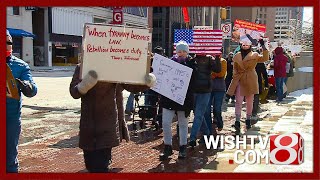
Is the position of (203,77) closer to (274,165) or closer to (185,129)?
(185,129)

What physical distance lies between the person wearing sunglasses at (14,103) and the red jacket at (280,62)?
9.79 metres

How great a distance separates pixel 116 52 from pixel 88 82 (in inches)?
18.5

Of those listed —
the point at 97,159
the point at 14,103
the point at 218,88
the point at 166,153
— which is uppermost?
the point at 14,103

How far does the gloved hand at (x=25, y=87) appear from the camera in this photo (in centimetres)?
421

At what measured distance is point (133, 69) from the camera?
4.20m

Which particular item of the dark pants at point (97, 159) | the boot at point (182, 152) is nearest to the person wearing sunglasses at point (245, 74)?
the boot at point (182, 152)

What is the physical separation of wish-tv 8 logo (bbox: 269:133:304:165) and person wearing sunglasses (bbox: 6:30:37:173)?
281 centimetres

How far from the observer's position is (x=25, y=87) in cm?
423

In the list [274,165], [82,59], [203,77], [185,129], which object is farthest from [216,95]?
[82,59]

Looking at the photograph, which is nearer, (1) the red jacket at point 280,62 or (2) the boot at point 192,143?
(2) the boot at point 192,143

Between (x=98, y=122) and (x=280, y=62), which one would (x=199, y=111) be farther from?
(x=280, y=62)

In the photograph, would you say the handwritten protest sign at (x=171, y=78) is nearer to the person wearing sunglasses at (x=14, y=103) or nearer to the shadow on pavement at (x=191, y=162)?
the shadow on pavement at (x=191, y=162)

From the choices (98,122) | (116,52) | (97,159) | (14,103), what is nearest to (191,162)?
(97,159)

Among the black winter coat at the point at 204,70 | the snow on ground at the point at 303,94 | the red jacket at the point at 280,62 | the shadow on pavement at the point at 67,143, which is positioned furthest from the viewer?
the snow on ground at the point at 303,94
